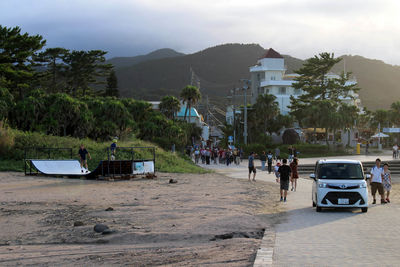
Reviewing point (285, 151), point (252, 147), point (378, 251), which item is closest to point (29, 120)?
point (252, 147)

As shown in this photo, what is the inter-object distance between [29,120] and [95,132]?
7.85 m

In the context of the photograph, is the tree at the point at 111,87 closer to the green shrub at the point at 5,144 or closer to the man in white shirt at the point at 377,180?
the green shrub at the point at 5,144

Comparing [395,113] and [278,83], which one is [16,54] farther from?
[395,113]

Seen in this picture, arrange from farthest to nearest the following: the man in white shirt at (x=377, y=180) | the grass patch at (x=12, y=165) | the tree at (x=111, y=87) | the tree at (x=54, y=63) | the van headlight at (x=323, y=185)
→ the tree at (x=111, y=87) → the tree at (x=54, y=63) → the grass patch at (x=12, y=165) → the man in white shirt at (x=377, y=180) → the van headlight at (x=323, y=185)

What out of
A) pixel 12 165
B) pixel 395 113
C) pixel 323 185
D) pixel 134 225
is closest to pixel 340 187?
pixel 323 185

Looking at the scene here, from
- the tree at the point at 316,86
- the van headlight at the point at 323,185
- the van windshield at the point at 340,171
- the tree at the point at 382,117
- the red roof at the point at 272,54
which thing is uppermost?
the red roof at the point at 272,54

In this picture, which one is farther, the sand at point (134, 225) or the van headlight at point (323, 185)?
the van headlight at point (323, 185)

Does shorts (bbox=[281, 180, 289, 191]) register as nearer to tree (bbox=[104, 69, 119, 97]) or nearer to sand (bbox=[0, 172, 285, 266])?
sand (bbox=[0, 172, 285, 266])

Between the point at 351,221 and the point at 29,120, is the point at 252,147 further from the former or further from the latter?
the point at 351,221

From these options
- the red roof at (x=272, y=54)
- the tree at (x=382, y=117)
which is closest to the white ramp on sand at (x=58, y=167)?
the red roof at (x=272, y=54)

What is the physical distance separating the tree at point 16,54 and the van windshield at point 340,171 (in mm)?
46233

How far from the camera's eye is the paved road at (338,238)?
295 inches

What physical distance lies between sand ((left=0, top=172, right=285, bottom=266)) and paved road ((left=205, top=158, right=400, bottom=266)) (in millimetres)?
563

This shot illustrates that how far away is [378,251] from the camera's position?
8266 mm
